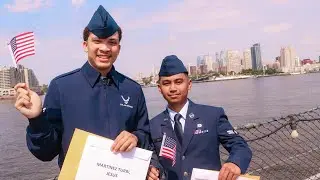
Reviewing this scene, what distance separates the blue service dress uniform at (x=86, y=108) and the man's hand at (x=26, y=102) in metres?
0.20

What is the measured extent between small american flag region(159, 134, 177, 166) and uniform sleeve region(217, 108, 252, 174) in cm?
41

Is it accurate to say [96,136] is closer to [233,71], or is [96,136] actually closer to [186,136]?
[186,136]

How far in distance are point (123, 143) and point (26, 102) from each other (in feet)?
1.86

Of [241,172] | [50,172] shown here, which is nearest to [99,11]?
[241,172]

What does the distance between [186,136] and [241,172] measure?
55 centimetres

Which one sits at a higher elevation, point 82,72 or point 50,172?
point 82,72

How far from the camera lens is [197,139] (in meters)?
3.27

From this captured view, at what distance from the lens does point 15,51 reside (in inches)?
96.4

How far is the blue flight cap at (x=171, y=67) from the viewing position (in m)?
3.40

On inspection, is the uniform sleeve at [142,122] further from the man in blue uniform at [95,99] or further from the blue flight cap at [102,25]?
the blue flight cap at [102,25]

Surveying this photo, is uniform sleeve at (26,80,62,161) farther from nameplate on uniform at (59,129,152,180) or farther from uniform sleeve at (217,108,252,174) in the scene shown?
uniform sleeve at (217,108,252,174)

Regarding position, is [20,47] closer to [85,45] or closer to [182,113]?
[85,45]

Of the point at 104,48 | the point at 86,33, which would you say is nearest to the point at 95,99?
the point at 104,48

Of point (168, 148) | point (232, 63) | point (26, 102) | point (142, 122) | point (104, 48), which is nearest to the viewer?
point (26, 102)
